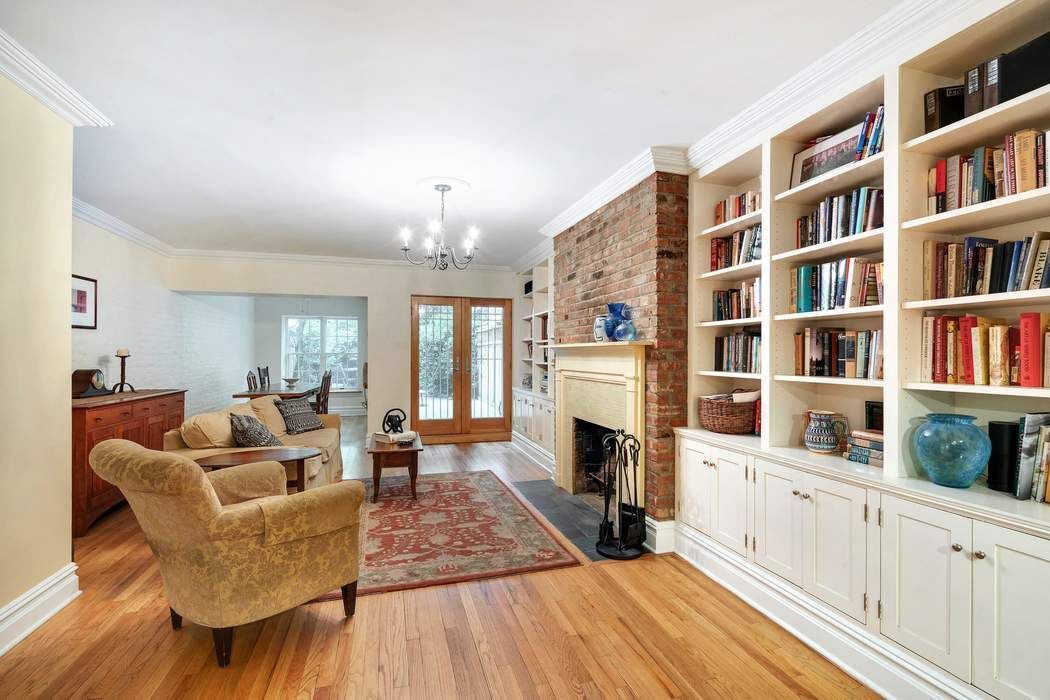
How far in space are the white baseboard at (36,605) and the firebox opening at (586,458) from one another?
11.3ft

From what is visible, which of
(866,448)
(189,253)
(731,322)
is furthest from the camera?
(189,253)

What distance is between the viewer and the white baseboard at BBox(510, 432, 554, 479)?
18.1 feet

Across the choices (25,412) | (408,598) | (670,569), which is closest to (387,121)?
(25,412)

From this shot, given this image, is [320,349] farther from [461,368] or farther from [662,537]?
[662,537]

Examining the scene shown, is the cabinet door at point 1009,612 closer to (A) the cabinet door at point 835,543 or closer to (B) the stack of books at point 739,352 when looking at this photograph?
(A) the cabinet door at point 835,543

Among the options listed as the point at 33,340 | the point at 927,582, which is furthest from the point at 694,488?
the point at 33,340

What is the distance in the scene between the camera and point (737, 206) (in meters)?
3.13

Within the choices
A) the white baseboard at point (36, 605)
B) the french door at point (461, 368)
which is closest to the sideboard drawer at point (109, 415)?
the white baseboard at point (36, 605)

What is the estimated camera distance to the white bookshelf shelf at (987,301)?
168cm

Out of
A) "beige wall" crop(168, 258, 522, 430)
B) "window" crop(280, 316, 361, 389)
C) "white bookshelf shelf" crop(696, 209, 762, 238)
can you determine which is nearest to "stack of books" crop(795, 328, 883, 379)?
"white bookshelf shelf" crop(696, 209, 762, 238)

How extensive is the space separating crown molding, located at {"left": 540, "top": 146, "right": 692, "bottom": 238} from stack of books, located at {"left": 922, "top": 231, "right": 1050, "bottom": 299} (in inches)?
63.4

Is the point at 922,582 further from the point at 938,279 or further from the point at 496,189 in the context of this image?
the point at 496,189

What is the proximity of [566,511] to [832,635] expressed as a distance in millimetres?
2175

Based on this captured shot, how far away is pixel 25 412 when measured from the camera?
2406mm
